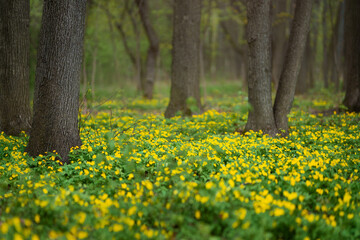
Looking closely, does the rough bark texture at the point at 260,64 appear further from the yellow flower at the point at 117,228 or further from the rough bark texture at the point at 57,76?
the yellow flower at the point at 117,228

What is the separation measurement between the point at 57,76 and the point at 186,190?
2758 millimetres

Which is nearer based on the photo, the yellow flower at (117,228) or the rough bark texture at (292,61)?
the yellow flower at (117,228)

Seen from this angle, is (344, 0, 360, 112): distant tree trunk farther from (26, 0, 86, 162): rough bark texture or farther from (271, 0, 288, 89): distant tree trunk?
(26, 0, 86, 162): rough bark texture

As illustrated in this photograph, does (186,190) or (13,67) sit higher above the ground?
(13,67)

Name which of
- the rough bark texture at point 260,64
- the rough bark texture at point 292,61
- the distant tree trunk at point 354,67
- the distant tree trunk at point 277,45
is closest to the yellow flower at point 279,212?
the rough bark texture at point 260,64

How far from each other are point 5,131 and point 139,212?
15.3ft

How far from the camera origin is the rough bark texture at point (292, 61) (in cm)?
630

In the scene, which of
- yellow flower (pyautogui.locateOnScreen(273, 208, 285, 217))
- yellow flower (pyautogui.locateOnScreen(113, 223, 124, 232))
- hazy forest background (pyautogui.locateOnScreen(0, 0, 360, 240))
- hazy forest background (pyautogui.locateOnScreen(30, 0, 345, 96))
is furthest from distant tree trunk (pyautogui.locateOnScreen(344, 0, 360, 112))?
yellow flower (pyautogui.locateOnScreen(113, 223, 124, 232))

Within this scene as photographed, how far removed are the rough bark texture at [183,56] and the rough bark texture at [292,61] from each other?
3017mm

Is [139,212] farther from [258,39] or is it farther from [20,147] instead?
[258,39]

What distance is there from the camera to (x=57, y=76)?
14.5ft

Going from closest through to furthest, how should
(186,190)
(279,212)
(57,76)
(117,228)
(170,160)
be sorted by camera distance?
(117,228), (279,212), (186,190), (170,160), (57,76)

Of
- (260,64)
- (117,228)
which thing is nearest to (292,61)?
(260,64)

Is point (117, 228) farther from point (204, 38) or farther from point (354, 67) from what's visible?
point (204, 38)
